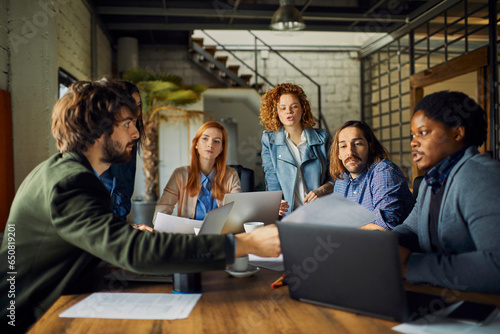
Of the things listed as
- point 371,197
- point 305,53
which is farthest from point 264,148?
point 305,53

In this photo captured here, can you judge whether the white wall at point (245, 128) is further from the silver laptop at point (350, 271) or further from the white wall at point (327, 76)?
the silver laptop at point (350, 271)

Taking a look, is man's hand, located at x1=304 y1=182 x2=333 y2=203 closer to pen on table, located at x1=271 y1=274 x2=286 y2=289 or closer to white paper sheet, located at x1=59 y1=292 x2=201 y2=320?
pen on table, located at x1=271 y1=274 x2=286 y2=289

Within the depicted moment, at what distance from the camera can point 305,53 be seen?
333 inches

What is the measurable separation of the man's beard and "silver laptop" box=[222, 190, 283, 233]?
0.55 m

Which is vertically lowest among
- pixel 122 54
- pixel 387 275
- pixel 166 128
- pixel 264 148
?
pixel 387 275

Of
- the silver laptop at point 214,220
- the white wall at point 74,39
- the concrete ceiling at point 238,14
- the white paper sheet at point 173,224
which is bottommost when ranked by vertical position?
the white paper sheet at point 173,224

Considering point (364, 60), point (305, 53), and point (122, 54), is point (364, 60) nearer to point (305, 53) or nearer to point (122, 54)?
point (305, 53)

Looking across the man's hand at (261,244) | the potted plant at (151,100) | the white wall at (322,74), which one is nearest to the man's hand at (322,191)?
the man's hand at (261,244)

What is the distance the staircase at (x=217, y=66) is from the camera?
7742 mm

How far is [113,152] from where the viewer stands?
1.18m

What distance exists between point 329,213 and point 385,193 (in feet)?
3.21

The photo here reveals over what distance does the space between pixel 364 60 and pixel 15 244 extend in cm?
850

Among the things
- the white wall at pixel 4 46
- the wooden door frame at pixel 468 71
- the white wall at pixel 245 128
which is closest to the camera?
the white wall at pixel 4 46

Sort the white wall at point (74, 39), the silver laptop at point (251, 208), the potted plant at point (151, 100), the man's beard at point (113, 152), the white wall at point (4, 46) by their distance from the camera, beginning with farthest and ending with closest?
1. the potted plant at point (151, 100)
2. the white wall at point (74, 39)
3. the white wall at point (4, 46)
4. the silver laptop at point (251, 208)
5. the man's beard at point (113, 152)
